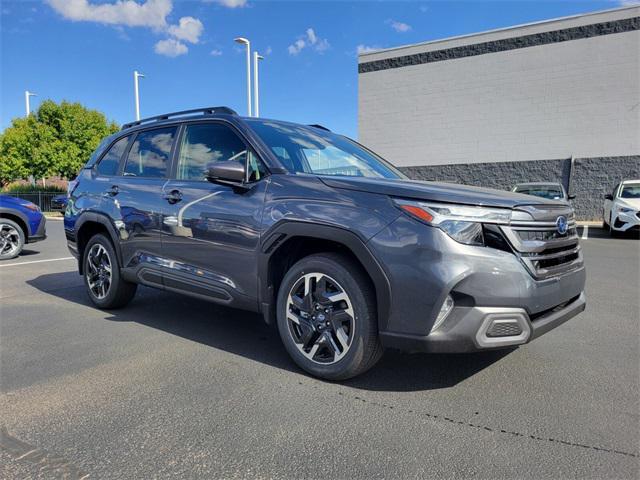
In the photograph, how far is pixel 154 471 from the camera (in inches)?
88.4

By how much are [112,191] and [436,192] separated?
11.2 ft

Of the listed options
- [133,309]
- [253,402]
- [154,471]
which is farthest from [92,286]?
[154,471]

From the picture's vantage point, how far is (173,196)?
416 cm

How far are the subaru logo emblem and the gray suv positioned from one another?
0.10 ft

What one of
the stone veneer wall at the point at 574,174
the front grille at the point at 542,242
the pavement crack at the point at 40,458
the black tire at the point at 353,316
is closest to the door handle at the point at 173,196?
the black tire at the point at 353,316

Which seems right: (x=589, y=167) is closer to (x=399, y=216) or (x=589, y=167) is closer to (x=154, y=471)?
(x=399, y=216)

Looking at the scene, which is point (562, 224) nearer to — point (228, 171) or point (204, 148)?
point (228, 171)

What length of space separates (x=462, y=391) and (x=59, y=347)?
316cm

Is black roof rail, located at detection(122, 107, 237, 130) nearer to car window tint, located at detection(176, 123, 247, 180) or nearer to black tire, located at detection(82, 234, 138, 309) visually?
car window tint, located at detection(176, 123, 247, 180)

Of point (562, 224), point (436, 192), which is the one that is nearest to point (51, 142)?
point (436, 192)

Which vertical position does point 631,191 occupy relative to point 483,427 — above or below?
above

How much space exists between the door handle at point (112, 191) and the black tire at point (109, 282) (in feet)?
1.47

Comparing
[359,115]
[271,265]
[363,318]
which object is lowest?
[363,318]

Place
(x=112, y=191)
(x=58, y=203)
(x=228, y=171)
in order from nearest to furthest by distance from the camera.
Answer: (x=228, y=171) → (x=112, y=191) → (x=58, y=203)
